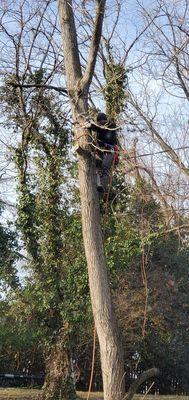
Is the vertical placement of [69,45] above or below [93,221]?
above

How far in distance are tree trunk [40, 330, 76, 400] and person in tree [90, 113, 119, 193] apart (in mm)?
5796

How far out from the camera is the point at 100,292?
24.4ft

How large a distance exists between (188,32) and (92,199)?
28.0 ft

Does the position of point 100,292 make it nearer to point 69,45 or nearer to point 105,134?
point 105,134

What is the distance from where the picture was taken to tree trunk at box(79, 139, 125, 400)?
23.7 ft

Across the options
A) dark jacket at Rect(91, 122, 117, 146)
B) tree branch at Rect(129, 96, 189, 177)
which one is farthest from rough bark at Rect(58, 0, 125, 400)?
tree branch at Rect(129, 96, 189, 177)

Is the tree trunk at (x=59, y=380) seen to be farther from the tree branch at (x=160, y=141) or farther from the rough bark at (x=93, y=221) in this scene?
the rough bark at (x=93, y=221)

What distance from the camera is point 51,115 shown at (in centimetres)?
1444

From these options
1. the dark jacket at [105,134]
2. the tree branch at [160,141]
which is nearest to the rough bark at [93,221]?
the dark jacket at [105,134]

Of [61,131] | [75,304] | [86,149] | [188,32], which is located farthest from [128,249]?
[86,149]

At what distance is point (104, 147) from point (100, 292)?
1.84m

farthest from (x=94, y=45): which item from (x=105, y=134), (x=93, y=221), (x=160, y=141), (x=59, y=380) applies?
(x=160, y=141)

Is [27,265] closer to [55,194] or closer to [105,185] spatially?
[55,194]

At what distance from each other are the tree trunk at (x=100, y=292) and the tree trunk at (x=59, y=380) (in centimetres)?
547
